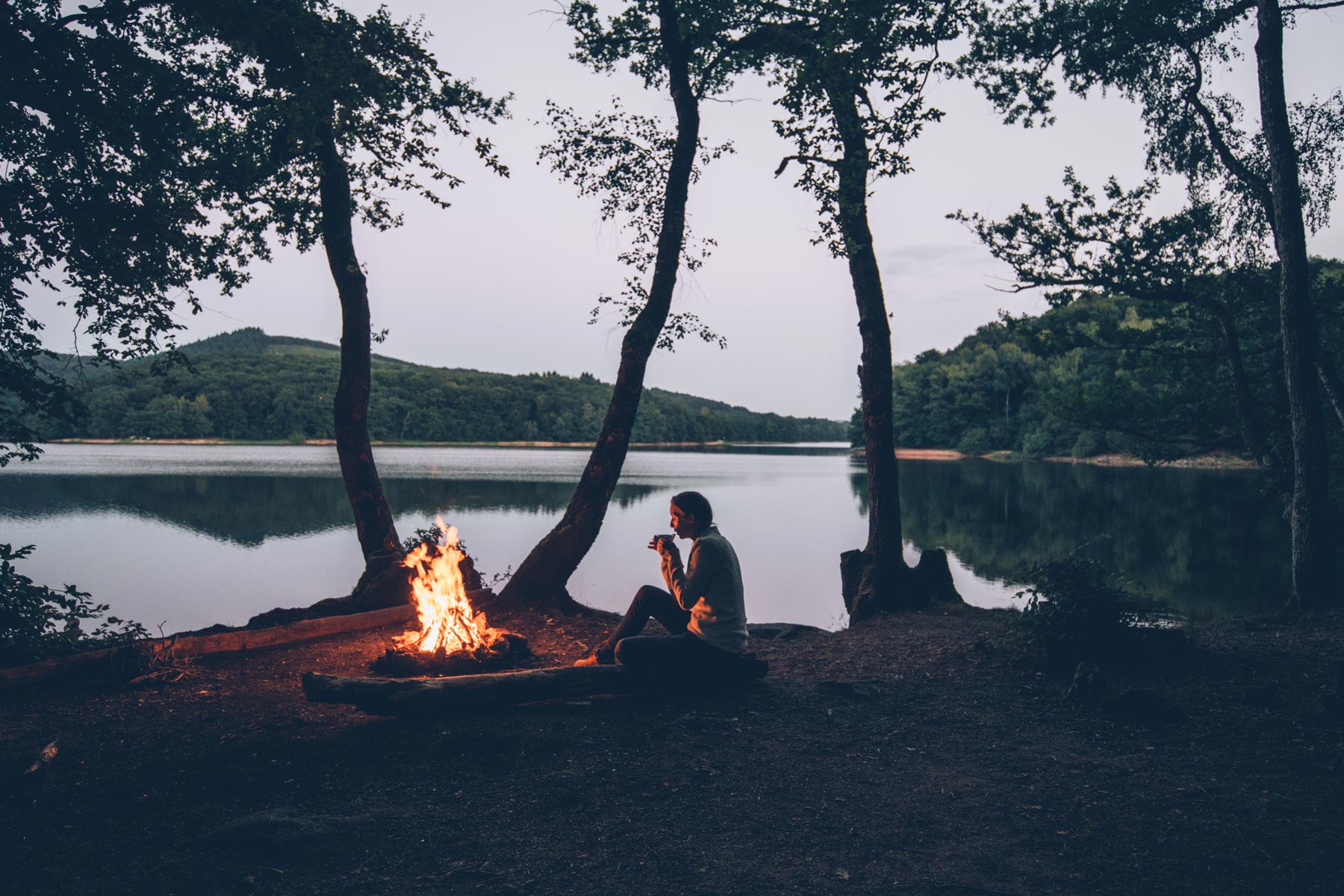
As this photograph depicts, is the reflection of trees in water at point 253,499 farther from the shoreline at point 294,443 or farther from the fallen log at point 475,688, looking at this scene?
the shoreline at point 294,443

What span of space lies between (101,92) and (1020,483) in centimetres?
4668

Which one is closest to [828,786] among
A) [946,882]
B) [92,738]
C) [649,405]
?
[946,882]

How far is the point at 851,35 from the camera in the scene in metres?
9.19

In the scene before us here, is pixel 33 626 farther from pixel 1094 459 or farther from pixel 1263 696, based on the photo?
pixel 1094 459

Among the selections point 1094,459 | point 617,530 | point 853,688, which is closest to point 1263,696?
point 853,688

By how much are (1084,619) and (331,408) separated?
96.3 metres

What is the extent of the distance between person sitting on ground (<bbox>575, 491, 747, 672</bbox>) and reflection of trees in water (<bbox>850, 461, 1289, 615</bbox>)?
9.60ft

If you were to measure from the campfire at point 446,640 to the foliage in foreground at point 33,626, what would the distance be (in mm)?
2258

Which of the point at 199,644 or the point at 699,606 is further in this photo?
the point at 199,644

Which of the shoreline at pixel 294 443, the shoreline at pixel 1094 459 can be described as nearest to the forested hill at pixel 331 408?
the shoreline at pixel 294 443

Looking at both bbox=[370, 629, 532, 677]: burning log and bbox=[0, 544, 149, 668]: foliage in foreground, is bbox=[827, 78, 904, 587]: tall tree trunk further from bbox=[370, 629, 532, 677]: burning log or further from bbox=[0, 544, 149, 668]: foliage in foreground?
bbox=[0, 544, 149, 668]: foliage in foreground

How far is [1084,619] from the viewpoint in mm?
6809

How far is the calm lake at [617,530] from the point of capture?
58.0 ft

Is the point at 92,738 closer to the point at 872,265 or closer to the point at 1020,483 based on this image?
the point at 872,265
